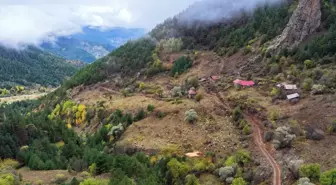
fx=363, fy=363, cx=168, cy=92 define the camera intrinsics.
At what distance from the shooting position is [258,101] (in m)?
66.9

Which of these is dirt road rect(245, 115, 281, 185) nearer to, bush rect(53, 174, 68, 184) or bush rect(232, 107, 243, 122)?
bush rect(232, 107, 243, 122)

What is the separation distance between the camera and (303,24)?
84.6m

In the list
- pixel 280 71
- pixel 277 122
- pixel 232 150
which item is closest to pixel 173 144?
pixel 232 150

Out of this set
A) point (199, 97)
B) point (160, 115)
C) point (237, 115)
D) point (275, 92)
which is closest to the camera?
point (237, 115)

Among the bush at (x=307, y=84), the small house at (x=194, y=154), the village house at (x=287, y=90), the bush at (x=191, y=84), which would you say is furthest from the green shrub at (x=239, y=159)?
the bush at (x=191, y=84)

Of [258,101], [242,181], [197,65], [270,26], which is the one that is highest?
[270,26]

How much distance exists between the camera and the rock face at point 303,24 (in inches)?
3312

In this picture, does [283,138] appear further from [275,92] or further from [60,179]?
[60,179]

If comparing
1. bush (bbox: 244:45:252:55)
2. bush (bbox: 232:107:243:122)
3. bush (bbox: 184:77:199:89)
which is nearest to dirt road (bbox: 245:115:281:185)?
bush (bbox: 232:107:243:122)

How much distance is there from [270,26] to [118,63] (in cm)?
4908

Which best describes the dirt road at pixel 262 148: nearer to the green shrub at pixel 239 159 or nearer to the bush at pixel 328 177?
the green shrub at pixel 239 159

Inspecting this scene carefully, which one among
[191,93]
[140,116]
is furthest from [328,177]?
Answer: [191,93]

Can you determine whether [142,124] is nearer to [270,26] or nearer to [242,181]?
[242,181]

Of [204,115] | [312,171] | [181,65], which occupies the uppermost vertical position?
[181,65]
